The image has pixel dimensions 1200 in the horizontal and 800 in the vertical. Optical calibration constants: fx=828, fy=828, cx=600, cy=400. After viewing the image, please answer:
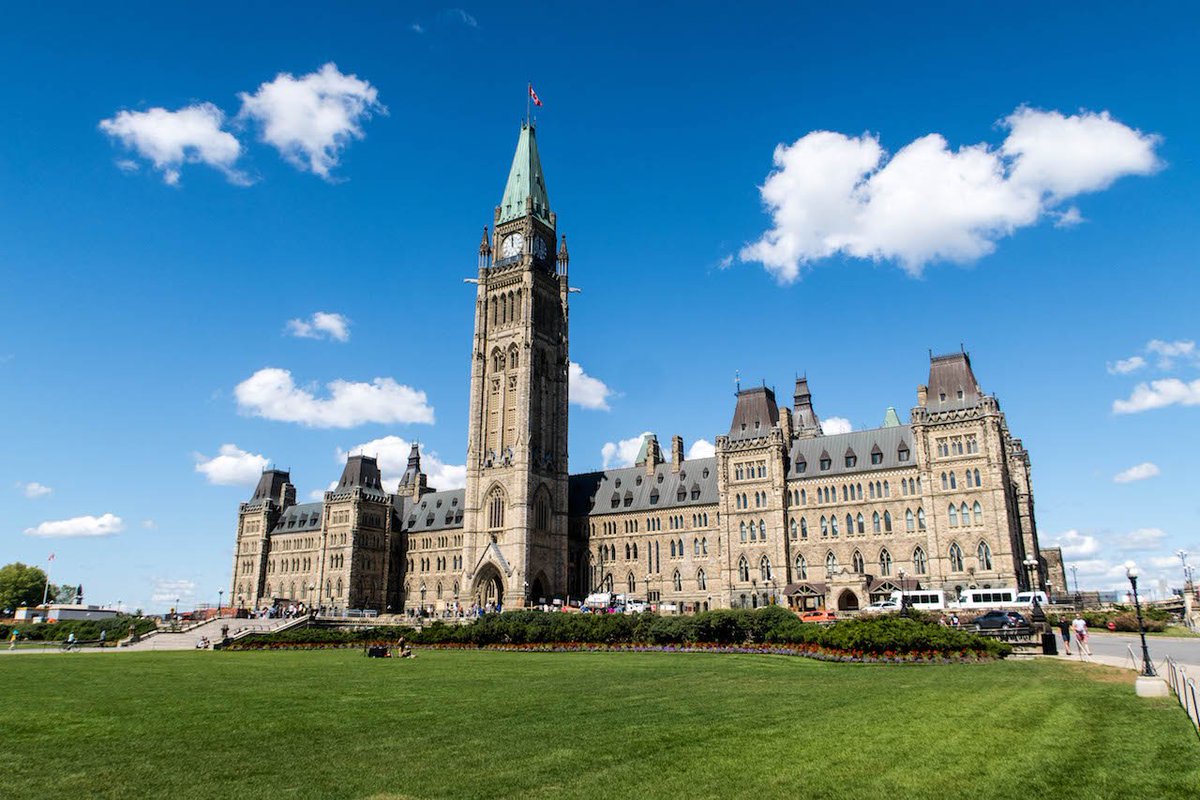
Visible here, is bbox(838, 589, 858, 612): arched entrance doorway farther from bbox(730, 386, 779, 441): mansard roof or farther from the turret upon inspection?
the turret

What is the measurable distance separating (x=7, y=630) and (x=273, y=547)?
34.7m

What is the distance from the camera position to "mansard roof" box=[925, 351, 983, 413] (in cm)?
6925

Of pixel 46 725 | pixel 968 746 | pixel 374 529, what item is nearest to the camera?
pixel 968 746

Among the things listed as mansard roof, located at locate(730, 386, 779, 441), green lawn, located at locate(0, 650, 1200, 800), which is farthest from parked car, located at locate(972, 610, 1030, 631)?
mansard roof, located at locate(730, 386, 779, 441)

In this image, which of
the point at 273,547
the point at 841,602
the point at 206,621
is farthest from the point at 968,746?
the point at 273,547

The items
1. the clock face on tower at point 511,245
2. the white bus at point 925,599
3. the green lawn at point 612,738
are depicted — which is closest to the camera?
the green lawn at point 612,738

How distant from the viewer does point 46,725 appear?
17.0m

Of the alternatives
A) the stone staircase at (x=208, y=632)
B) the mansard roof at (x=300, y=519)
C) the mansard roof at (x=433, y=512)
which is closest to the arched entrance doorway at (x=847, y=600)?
the stone staircase at (x=208, y=632)

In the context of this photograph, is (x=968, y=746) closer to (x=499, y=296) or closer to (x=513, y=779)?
(x=513, y=779)

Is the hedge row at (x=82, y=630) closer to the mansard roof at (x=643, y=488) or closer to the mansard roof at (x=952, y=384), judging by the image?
the mansard roof at (x=643, y=488)

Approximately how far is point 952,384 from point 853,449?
34.7 feet

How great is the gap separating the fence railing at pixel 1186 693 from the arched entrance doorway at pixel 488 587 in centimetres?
7318

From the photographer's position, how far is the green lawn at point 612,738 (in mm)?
11406

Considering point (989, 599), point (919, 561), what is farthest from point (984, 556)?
point (989, 599)
